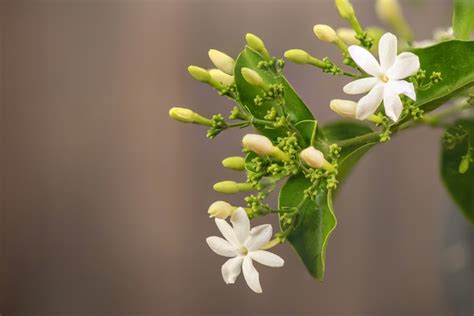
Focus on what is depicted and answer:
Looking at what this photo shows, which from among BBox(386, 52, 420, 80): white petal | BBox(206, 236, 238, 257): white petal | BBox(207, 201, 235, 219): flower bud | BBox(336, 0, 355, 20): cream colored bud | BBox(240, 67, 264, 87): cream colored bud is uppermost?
BBox(336, 0, 355, 20): cream colored bud

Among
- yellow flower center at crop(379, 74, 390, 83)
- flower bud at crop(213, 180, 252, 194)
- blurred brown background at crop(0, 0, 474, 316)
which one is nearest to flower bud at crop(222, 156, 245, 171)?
flower bud at crop(213, 180, 252, 194)

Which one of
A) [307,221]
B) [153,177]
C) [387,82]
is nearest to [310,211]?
[307,221]

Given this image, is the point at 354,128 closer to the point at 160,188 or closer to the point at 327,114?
the point at 327,114

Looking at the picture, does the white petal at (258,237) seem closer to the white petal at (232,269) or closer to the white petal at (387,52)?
the white petal at (232,269)

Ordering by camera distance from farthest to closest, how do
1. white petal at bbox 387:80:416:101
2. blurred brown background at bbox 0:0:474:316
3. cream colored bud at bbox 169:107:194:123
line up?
1. blurred brown background at bbox 0:0:474:316
2. cream colored bud at bbox 169:107:194:123
3. white petal at bbox 387:80:416:101

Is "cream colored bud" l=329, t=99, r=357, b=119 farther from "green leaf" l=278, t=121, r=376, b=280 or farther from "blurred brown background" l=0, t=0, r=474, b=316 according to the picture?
"blurred brown background" l=0, t=0, r=474, b=316

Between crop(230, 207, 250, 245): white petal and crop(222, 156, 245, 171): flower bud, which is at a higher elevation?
crop(222, 156, 245, 171): flower bud

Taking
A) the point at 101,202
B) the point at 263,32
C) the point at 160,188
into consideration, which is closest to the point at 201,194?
the point at 160,188

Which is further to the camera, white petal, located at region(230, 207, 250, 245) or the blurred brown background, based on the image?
the blurred brown background
